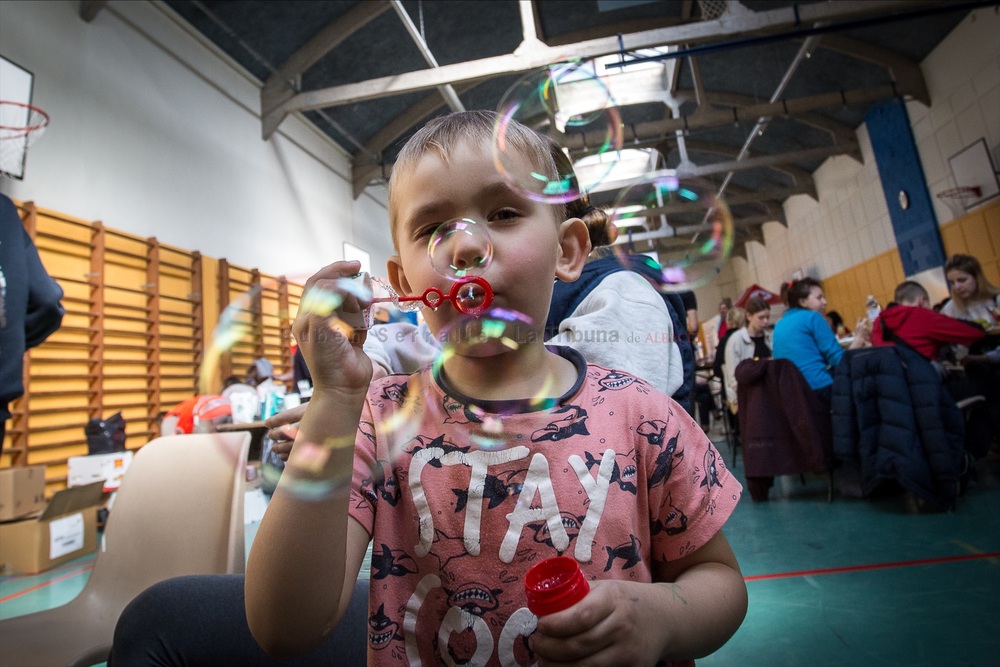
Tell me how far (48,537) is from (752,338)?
4836 millimetres

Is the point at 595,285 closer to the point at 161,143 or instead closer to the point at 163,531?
the point at 163,531

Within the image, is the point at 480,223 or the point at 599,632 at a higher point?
the point at 480,223

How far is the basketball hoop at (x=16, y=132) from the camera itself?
362 centimetres

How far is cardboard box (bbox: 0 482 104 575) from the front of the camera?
3.16 metres

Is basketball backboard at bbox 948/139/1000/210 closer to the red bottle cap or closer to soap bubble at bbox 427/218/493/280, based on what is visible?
A: soap bubble at bbox 427/218/493/280

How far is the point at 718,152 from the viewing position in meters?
11.4

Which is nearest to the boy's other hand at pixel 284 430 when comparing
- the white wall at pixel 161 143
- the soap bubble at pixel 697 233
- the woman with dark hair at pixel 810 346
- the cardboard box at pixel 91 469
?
the soap bubble at pixel 697 233

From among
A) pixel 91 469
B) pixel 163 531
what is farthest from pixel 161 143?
pixel 163 531

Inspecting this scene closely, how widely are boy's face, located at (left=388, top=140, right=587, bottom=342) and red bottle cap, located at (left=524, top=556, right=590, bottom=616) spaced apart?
11.9 inches

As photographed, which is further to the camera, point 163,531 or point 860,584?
point 860,584

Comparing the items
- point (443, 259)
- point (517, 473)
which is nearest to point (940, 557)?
point (517, 473)

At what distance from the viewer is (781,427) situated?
3309mm

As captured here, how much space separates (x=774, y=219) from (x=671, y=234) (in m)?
2.70

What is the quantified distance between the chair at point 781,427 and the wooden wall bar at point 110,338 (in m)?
3.06
